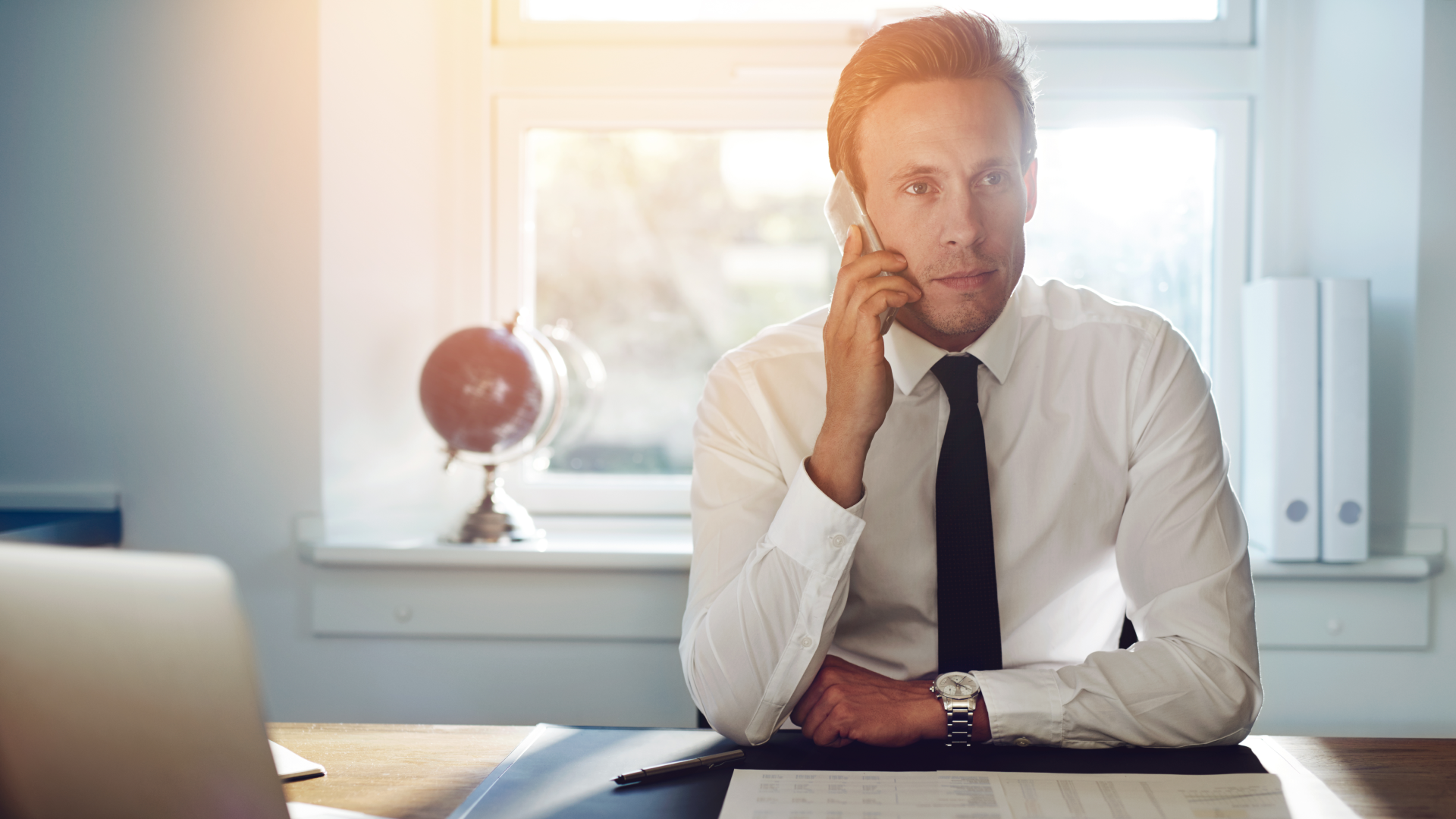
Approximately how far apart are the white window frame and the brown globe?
2.54ft

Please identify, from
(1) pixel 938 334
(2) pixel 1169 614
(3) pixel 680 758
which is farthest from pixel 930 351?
(3) pixel 680 758

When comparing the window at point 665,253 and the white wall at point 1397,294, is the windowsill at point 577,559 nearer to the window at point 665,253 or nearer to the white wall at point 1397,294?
the white wall at point 1397,294

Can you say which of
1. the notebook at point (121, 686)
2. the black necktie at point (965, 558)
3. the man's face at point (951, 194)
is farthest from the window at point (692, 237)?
the notebook at point (121, 686)

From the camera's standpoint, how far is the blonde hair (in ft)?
4.23

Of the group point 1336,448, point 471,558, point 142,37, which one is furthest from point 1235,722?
point 142,37

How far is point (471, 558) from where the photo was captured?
2016 millimetres

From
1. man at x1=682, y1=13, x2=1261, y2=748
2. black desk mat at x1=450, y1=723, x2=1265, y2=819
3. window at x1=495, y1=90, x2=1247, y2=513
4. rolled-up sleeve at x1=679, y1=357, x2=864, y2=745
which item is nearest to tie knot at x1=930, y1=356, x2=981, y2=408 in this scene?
man at x1=682, y1=13, x2=1261, y2=748

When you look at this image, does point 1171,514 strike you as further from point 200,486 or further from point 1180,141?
point 200,486

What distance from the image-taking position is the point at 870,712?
39.9 inches

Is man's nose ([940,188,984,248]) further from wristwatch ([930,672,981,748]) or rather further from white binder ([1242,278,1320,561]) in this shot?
white binder ([1242,278,1320,561])

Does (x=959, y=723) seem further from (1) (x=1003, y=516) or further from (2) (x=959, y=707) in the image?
(1) (x=1003, y=516)

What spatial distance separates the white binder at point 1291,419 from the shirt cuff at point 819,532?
1242mm

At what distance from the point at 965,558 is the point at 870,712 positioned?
253mm

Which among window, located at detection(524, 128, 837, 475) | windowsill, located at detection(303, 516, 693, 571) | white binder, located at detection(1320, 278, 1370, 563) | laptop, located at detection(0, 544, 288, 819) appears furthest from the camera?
window, located at detection(524, 128, 837, 475)
